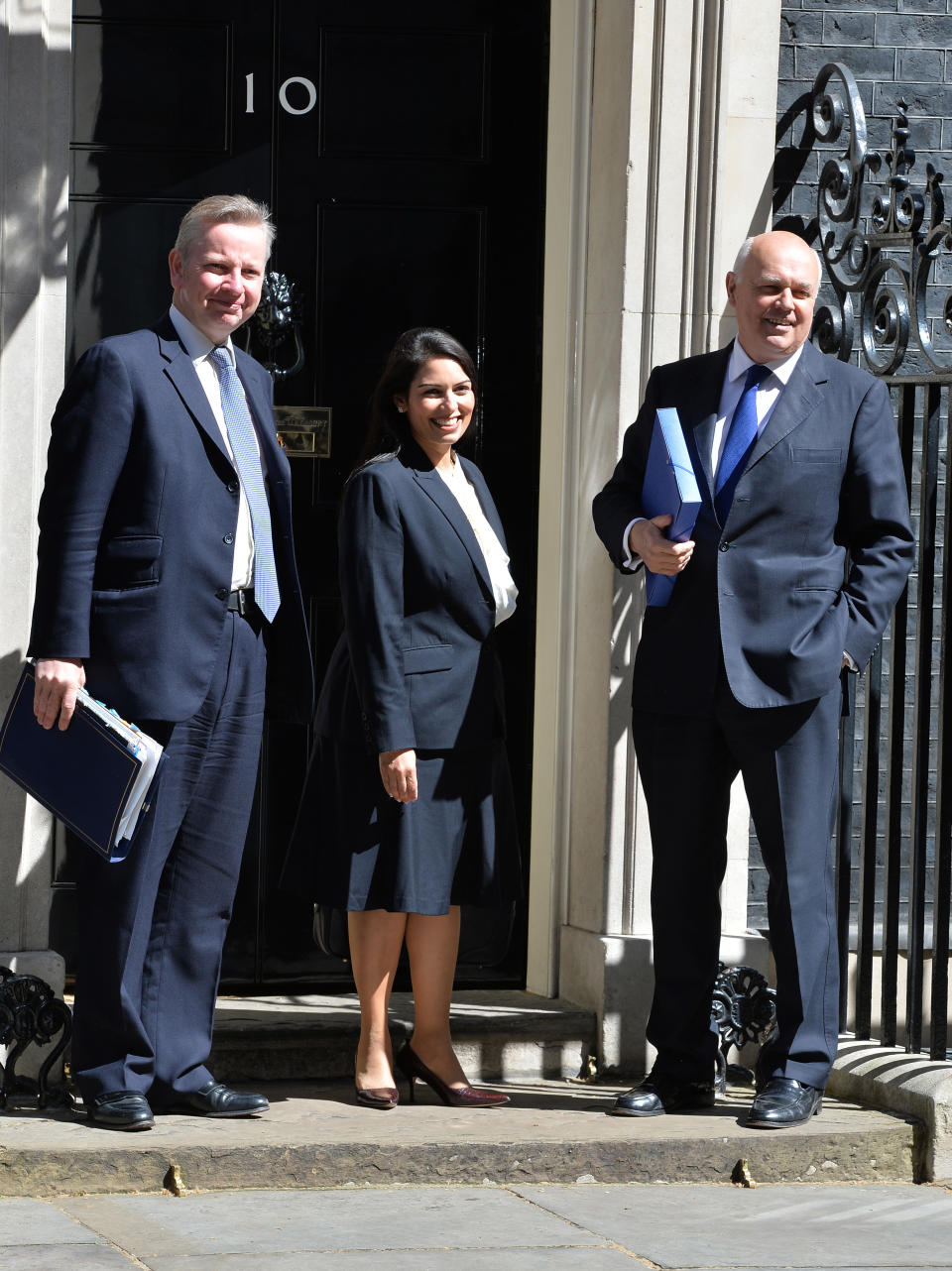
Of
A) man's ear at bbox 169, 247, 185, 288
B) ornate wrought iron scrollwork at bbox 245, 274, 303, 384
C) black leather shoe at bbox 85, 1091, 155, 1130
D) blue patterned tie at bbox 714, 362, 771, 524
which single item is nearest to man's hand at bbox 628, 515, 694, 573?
blue patterned tie at bbox 714, 362, 771, 524

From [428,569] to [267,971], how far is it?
1.55 m

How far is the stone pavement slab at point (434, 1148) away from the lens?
444cm

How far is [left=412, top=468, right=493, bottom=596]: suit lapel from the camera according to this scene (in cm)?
496

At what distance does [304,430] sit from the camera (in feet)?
19.0

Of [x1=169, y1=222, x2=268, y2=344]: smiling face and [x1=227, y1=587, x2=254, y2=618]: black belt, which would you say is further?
[x1=227, y1=587, x2=254, y2=618]: black belt

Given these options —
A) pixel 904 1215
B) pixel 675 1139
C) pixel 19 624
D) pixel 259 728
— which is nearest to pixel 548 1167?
pixel 675 1139

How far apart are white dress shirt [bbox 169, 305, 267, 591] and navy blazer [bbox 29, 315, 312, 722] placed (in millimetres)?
40

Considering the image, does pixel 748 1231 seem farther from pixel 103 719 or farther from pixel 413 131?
pixel 413 131

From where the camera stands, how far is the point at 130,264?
5.66 m

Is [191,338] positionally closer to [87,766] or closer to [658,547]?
[87,766]

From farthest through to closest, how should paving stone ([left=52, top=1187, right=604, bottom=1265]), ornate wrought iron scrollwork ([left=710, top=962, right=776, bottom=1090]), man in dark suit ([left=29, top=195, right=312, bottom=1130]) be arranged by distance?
ornate wrought iron scrollwork ([left=710, top=962, right=776, bottom=1090]) < man in dark suit ([left=29, top=195, right=312, bottom=1130]) < paving stone ([left=52, top=1187, right=604, bottom=1265])

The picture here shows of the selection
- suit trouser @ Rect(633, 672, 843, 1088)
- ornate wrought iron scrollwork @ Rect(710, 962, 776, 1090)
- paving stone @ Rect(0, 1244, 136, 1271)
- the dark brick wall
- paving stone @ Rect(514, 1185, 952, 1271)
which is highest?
the dark brick wall

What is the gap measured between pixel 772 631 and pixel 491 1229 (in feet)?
5.06

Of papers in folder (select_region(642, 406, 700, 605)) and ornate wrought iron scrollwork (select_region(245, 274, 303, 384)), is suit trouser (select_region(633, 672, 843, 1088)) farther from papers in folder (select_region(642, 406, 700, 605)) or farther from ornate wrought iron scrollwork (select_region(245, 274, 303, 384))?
ornate wrought iron scrollwork (select_region(245, 274, 303, 384))
